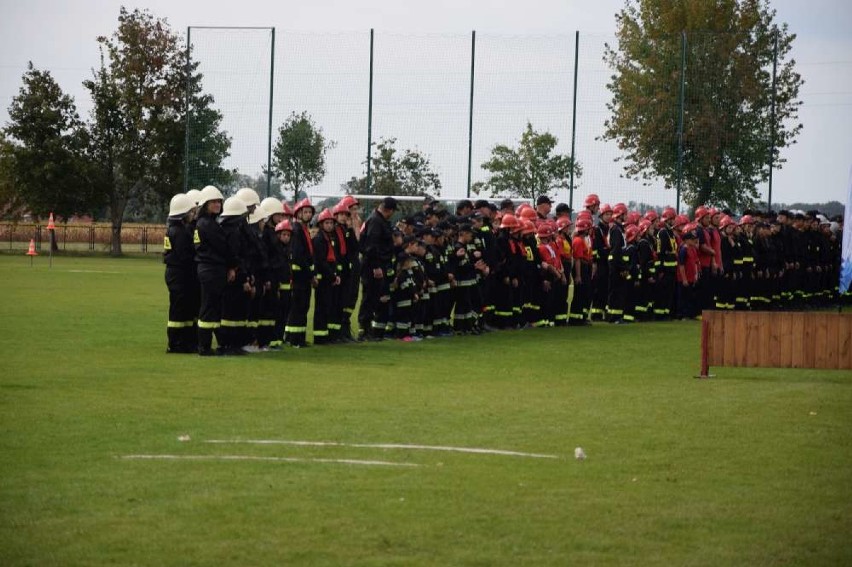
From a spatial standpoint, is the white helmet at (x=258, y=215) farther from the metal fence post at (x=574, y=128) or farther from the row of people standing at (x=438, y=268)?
the metal fence post at (x=574, y=128)

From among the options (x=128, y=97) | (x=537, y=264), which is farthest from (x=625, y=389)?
(x=128, y=97)

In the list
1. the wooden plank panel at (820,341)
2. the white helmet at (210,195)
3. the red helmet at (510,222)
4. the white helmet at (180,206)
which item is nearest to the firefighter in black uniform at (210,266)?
the white helmet at (210,195)

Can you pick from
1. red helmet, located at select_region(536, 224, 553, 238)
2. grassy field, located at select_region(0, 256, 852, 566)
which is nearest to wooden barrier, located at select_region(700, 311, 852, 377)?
grassy field, located at select_region(0, 256, 852, 566)

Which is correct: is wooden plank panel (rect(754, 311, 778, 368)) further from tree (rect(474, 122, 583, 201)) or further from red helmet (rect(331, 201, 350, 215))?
tree (rect(474, 122, 583, 201))

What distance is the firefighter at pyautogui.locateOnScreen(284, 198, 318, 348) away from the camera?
67.5 feet

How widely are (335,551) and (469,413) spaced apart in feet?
18.3

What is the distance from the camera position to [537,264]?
2583 centimetres

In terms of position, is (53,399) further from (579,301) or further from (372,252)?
(579,301)

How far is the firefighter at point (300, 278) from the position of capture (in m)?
20.6

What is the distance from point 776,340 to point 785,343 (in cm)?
12

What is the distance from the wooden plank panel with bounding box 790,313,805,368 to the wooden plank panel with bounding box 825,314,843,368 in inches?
11.6

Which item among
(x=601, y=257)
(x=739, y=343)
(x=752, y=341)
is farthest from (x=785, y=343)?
(x=601, y=257)

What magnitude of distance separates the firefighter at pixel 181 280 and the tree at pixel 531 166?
18.4 m

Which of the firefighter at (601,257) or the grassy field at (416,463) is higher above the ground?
the firefighter at (601,257)
